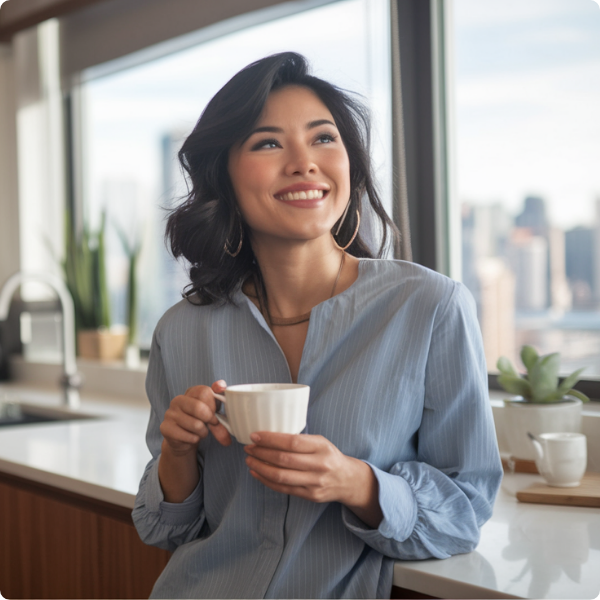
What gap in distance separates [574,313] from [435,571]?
102cm

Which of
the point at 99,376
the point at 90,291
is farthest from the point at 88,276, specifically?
the point at 99,376

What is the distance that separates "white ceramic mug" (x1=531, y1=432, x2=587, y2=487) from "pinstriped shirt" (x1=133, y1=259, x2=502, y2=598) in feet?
1.12

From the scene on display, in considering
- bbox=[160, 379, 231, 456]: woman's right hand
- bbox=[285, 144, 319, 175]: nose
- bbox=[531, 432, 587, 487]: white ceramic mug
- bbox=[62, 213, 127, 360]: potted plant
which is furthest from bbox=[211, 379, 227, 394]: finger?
bbox=[62, 213, 127, 360]: potted plant

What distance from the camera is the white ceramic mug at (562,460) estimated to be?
130cm

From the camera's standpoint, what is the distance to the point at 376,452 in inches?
39.3

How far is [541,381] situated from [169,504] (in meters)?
0.78

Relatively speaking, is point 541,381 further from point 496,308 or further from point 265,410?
point 265,410

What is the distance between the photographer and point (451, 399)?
0.99 metres

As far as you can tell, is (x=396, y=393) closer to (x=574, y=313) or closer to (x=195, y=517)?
(x=195, y=517)

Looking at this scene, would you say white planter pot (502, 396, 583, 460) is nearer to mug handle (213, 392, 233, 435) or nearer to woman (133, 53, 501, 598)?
woman (133, 53, 501, 598)

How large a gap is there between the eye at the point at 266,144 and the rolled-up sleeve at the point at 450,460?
340 millimetres

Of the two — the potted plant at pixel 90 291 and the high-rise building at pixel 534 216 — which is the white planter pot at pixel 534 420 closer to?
the high-rise building at pixel 534 216

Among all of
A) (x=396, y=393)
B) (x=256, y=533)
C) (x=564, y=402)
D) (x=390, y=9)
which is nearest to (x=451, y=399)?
(x=396, y=393)

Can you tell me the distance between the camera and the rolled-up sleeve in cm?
96
